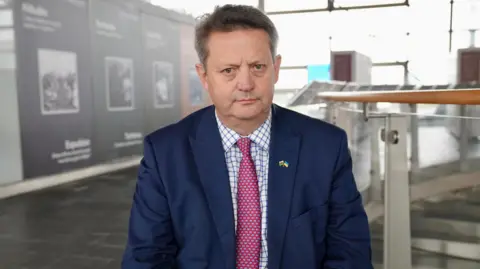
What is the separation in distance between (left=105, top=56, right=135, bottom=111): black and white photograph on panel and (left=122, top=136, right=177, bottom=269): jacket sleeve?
5.73m

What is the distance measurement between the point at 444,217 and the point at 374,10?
9.85 metres

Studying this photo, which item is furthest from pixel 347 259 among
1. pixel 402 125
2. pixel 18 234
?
pixel 18 234

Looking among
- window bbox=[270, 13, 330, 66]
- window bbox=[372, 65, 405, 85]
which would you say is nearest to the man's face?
window bbox=[270, 13, 330, 66]

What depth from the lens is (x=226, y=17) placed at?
4.29ft

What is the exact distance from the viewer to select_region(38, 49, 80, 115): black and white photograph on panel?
562 cm

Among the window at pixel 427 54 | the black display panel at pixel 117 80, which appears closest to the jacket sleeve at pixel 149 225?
the black display panel at pixel 117 80

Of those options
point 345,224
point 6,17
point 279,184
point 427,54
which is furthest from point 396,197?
point 427,54

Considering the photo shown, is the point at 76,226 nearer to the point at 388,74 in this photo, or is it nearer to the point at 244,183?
the point at 244,183

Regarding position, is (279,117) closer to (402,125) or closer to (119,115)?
(402,125)

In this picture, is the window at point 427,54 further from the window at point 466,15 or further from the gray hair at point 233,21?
the gray hair at point 233,21

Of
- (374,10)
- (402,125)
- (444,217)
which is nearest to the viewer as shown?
(402,125)

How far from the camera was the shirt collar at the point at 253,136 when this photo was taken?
139 centimetres

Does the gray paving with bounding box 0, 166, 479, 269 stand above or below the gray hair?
below

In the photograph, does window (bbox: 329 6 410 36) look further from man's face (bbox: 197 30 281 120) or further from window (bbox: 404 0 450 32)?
man's face (bbox: 197 30 281 120)
